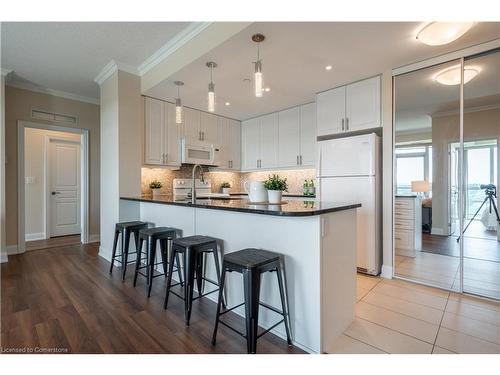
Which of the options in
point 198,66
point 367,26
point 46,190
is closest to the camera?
point 367,26

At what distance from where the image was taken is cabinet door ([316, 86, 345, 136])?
331 cm

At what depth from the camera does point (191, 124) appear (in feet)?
14.8

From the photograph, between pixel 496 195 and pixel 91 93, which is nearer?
pixel 496 195

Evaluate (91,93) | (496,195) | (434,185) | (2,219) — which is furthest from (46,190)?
(496,195)

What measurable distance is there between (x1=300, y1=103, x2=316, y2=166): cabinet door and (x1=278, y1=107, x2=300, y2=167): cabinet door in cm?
8

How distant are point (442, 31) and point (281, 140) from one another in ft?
9.30

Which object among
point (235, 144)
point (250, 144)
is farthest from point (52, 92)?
point (250, 144)

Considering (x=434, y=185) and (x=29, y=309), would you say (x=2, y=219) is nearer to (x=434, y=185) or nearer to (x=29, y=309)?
(x=29, y=309)

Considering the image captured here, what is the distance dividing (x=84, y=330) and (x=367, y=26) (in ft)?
10.8

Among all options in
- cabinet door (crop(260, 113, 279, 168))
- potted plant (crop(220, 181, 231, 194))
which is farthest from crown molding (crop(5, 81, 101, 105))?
cabinet door (crop(260, 113, 279, 168))

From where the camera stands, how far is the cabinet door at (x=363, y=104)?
9.91 feet

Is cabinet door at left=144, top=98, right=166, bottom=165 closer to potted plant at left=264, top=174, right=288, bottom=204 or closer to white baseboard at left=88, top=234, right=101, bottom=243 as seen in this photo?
white baseboard at left=88, top=234, right=101, bottom=243

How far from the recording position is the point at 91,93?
4.45 m

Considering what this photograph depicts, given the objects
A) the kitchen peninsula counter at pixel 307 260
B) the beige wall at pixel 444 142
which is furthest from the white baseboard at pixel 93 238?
the beige wall at pixel 444 142
